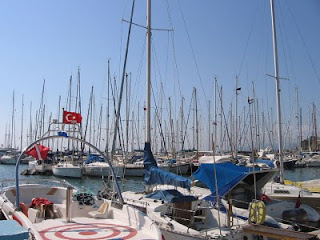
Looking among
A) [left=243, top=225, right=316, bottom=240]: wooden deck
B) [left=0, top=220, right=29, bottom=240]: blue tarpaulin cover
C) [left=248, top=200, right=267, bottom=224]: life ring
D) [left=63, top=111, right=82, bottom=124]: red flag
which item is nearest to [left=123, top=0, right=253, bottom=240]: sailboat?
[left=243, top=225, right=316, bottom=240]: wooden deck

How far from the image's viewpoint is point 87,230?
8.63 m

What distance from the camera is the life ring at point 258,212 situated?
11562 millimetres

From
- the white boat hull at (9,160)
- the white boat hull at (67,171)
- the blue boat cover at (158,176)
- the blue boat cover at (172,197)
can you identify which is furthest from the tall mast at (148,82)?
the white boat hull at (9,160)

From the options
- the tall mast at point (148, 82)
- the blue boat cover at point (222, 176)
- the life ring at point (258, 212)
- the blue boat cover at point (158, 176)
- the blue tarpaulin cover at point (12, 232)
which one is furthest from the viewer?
the tall mast at point (148, 82)

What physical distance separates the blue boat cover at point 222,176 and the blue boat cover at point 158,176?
149 cm

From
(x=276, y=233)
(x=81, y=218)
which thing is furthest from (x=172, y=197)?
(x=81, y=218)

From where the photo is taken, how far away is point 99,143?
58375 mm

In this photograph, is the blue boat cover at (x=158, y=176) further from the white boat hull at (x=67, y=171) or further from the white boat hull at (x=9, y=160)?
the white boat hull at (x=9, y=160)

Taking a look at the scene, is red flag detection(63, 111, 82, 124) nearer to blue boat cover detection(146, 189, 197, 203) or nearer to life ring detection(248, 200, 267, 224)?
blue boat cover detection(146, 189, 197, 203)

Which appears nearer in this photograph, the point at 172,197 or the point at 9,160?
the point at 172,197

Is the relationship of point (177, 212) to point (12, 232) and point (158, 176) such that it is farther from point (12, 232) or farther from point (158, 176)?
point (12, 232)

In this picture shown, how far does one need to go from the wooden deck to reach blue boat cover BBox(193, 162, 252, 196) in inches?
145

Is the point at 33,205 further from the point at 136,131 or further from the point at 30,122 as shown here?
the point at 30,122

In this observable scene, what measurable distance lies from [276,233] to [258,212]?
1.17 metres
